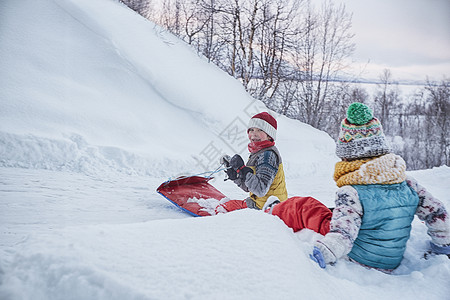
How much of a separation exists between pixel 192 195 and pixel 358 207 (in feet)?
6.94

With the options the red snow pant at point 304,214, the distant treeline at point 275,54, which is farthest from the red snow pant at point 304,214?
the distant treeline at point 275,54

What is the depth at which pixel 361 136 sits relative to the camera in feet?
5.74

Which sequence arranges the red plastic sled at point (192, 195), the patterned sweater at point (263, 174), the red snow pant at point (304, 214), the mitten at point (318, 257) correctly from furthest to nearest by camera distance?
the red plastic sled at point (192, 195) < the patterned sweater at point (263, 174) < the red snow pant at point (304, 214) < the mitten at point (318, 257)

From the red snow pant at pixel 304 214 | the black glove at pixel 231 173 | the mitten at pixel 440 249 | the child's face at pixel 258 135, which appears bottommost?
the black glove at pixel 231 173

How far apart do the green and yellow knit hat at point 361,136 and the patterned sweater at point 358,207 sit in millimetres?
52

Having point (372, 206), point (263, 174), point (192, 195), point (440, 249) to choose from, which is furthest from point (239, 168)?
point (440, 249)

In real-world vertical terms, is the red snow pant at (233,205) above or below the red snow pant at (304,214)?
below

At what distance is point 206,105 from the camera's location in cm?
727

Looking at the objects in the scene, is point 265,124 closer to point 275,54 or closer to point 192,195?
point 192,195

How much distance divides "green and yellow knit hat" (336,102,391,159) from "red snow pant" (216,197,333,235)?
427mm

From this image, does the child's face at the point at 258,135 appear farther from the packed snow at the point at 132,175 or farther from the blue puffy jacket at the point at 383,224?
the blue puffy jacket at the point at 383,224

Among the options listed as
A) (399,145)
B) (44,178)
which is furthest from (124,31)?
(399,145)

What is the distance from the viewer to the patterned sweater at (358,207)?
155 centimetres

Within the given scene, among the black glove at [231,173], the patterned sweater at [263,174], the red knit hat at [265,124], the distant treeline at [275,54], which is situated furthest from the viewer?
the distant treeline at [275,54]
